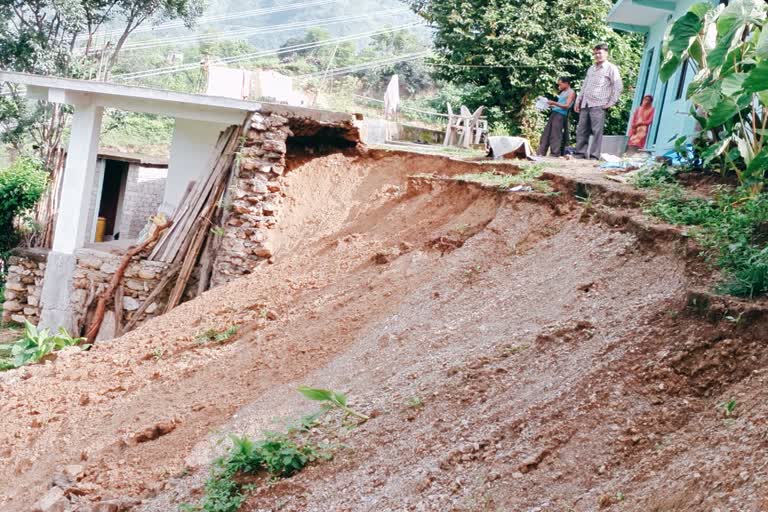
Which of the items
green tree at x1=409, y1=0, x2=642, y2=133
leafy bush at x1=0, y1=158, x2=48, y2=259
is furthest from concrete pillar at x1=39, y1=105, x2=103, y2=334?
green tree at x1=409, y1=0, x2=642, y2=133

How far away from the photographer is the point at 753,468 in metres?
3.06

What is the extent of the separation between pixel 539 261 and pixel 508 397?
2.51 metres

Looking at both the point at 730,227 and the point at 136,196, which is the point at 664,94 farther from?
the point at 136,196

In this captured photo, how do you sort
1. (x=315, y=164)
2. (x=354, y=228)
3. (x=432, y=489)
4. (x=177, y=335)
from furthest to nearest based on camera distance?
(x=315, y=164), (x=354, y=228), (x=177, y=335), (x=432, y=489)

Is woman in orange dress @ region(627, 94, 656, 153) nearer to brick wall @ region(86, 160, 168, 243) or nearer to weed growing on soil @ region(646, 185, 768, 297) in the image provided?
weed growing on soil @ region(646, 185, 768, 297)

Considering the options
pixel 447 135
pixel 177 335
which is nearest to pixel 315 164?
pixel 177 335

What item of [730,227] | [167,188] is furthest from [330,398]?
[167,188]

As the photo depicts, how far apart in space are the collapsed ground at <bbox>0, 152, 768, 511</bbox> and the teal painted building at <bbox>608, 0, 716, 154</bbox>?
408 centimetres

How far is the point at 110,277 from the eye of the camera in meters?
11.9

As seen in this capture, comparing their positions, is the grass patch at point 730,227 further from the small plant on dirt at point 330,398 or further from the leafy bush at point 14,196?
the leafy bush at point 14,196

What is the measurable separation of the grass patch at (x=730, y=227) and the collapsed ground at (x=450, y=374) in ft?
0.61

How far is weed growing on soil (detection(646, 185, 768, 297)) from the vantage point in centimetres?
453

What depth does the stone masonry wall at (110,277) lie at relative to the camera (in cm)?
1152

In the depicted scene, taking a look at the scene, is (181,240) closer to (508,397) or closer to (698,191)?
(698,191)
